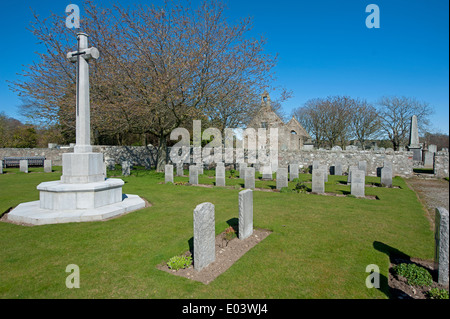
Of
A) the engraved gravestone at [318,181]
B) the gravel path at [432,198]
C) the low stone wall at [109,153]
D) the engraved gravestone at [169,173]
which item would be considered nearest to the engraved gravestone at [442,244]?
the gravel path at [432,198]

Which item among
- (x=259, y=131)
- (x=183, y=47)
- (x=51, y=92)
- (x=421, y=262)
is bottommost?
(x=421, y=262)

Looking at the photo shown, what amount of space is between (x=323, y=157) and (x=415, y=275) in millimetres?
17568

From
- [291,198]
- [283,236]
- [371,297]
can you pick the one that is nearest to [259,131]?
[291,198]

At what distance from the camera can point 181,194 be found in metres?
11.1

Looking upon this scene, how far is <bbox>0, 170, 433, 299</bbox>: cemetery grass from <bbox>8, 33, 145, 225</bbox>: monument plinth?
40 cm

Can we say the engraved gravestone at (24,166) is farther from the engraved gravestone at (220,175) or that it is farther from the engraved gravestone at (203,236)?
the engraved gravestone at (203,236)

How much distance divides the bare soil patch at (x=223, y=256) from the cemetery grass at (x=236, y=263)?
16 cm

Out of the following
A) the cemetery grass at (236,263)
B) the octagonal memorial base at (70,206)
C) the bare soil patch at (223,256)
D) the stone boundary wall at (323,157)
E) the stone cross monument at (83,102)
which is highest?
the stone cross monument at (83,102)

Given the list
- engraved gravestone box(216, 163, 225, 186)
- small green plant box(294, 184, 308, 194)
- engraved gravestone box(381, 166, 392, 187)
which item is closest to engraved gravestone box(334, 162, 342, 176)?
engraved gravestone box(381, 166, 392, 187)

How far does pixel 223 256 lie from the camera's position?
4902mm

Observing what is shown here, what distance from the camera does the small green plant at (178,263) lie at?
14.1 feet

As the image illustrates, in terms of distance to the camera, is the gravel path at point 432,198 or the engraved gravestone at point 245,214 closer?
the engraved gravestone at point 245,214
